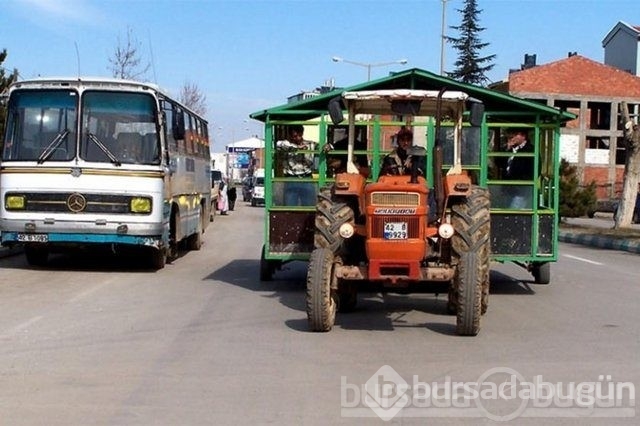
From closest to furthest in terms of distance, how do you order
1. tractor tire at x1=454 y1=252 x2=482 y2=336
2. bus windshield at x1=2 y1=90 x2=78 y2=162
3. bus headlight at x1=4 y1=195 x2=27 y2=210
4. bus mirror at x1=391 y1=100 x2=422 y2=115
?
tractor tire at x1=454 y1=252 x2=482 y2=336 → bus mirror at x1=391 y1=100 x2=422 y2=115 → bus headlight at x1=4 y1=195 x2=27 y2=210 → bus windshield at x1=2 y1=90 x2=78 y2=162

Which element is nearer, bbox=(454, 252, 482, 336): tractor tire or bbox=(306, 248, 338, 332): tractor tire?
bbox=(454, 252, 482, 336): tractor tire

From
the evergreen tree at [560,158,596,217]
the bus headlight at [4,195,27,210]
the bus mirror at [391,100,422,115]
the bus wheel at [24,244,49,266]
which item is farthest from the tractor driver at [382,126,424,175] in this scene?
the evergreen tree at [560,158,596,217]

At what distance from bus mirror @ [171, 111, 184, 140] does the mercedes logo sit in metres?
2.39

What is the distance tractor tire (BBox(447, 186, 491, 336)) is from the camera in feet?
31.2

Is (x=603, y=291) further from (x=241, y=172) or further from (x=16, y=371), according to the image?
(x=241, y=172)

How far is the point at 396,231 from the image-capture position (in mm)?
Answer: 9750

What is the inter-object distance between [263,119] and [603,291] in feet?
19.2

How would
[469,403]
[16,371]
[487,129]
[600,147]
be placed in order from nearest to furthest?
[469,403]
[16,371]
[487,129]
[600,147]

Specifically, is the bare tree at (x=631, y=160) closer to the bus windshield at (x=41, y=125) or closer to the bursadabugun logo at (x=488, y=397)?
the bus windshield at (x=41, y=125)

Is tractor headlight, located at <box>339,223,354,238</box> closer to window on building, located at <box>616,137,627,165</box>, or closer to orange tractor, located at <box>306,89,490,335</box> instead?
orange tractor, located at <box>306,89,490,335</box>

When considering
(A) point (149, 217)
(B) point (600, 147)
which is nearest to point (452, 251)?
(A) point (149, 217)

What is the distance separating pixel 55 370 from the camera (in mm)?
7988

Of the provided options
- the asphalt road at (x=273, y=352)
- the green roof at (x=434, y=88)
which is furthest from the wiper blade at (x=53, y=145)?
the green roof at (x=434, y=88)

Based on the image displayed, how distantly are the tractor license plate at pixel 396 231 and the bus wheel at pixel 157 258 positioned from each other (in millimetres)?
7326
